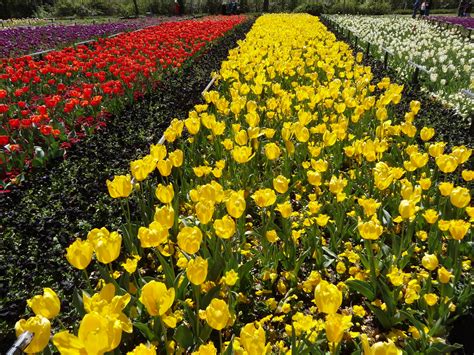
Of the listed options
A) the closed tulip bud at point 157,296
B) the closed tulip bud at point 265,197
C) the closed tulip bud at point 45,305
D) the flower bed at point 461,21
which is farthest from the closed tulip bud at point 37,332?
the flower bed at point 461,21

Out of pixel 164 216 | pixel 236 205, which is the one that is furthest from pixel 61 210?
pixel 236 205

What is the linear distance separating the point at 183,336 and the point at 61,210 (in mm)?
2008

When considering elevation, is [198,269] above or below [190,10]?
above

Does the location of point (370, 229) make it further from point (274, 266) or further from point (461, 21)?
point (461, 21)

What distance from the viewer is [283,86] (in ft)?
24.8

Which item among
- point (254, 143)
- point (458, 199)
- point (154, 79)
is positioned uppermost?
point (458, 199)

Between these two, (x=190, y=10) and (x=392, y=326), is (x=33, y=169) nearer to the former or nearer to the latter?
(x=392, y=326)

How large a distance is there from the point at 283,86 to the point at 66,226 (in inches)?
200

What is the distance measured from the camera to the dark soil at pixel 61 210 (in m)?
2.70

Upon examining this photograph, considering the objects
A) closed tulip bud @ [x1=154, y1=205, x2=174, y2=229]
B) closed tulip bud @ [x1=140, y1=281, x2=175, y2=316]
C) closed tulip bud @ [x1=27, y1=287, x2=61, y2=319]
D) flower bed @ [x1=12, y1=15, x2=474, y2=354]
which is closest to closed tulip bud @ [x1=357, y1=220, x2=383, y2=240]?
flower bed @ [x1=12, y1=15, x2=474, y2=354]

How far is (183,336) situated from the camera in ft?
6.70

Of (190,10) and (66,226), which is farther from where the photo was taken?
(190,10)

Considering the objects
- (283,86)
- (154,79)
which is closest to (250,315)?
(283,86)

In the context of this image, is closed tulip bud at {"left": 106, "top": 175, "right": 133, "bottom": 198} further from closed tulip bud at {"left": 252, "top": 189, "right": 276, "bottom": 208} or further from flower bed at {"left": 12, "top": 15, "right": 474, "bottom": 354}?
closed tulip bud at {"left": 252, "top": 189, "right": 276, "bottom": 208}
